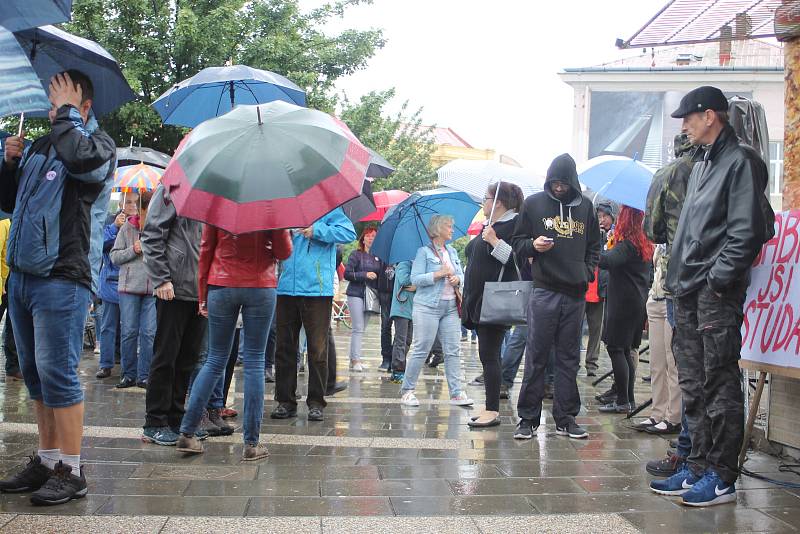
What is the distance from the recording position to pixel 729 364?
4883 millimetres

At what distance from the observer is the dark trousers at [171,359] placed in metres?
6.23

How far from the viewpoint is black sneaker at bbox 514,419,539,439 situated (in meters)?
6.71

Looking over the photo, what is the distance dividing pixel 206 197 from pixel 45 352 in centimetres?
122

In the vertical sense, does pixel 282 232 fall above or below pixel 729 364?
above

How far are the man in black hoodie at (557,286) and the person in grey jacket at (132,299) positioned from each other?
4114mm

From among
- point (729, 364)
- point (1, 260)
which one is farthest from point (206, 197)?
point (1, 260)

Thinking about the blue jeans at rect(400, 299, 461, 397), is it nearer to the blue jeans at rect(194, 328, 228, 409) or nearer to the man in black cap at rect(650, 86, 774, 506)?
the blue jeans at rect(194, 328, 228, 409)

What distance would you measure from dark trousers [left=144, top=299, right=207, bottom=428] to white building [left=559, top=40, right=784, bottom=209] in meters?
32.6

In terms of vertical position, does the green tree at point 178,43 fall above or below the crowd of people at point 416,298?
above

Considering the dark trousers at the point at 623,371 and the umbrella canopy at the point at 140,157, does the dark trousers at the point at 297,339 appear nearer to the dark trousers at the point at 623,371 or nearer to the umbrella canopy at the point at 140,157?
the dark trousers at the point at 623,371

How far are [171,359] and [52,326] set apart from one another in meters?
1.70

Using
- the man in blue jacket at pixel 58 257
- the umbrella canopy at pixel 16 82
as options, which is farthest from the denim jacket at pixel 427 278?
the umbrella canopy at pixel 16 82

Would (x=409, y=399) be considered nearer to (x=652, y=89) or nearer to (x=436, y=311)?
(x=436, y=311)

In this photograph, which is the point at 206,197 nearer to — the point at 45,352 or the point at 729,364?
the point at 45,352
